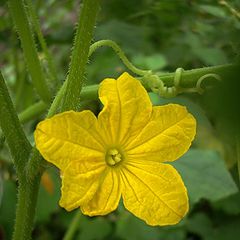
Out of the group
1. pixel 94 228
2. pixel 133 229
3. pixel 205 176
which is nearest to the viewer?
pixel 205 176

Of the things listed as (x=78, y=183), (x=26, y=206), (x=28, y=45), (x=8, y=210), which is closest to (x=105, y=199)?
(x=78, y=183)

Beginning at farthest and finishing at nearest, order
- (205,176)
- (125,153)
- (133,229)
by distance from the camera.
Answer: (133,229), (205,176), (125,153)

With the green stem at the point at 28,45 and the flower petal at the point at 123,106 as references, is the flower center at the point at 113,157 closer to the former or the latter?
the flower petal at the point at 123,106

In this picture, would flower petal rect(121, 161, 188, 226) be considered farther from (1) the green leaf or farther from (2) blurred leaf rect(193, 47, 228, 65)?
(2) blurred leaf rect(193, 47, 228, 65)

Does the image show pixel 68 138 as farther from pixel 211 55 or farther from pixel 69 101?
pixel 211 55

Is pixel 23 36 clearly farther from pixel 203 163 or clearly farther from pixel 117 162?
pixel 203 163

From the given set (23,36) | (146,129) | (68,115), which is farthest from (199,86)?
(23,36)

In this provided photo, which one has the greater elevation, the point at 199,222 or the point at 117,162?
the point at 117,162
